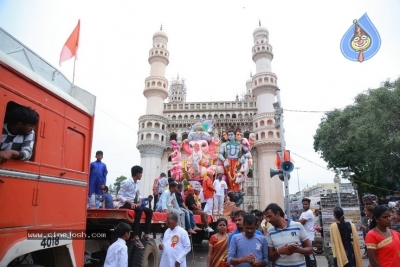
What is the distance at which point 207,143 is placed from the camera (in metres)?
15.8

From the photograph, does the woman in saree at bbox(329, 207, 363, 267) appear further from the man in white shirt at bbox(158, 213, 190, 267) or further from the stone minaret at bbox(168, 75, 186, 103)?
the stone minaret at bbox(168, 75, 186, 103)

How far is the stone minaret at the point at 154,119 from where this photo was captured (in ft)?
115

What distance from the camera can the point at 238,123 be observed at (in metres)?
40.3

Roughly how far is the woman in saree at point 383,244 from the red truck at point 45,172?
158 inches

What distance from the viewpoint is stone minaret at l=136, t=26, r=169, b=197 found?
35094 mm

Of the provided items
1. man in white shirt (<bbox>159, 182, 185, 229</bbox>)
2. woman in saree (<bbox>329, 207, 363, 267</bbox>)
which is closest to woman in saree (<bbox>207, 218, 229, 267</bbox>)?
man in white shirt (<bbox>159, 182, 185, 229</bbox>)

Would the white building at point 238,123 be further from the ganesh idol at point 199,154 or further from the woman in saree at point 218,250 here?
the woman in saree at point 218,250

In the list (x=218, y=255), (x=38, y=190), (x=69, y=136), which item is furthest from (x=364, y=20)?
(x=38, y=190)

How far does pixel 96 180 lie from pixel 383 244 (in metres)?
6.44

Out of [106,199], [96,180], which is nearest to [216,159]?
[106,199]

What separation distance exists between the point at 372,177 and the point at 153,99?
25.4 metres

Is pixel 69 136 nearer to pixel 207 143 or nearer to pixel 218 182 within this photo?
pixel 218 182

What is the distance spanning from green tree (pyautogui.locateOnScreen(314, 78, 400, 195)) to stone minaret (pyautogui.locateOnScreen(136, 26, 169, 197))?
18.6m

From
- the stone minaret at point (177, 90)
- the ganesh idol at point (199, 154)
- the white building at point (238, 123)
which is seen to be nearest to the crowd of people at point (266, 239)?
the ganesh idol at point (199, 154)
